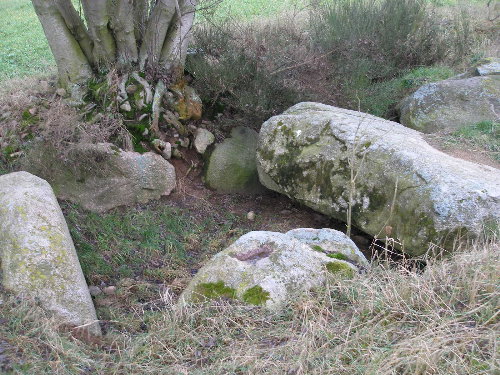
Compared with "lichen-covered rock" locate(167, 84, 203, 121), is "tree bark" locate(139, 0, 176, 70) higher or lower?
higher

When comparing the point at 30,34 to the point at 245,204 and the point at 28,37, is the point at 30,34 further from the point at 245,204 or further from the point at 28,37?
the point at 245,204

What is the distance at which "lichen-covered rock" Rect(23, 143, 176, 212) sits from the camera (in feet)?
18.7

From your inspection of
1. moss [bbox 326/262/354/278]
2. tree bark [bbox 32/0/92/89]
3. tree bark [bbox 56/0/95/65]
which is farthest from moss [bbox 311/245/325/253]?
tree bark [bbox 56/0/95/65]

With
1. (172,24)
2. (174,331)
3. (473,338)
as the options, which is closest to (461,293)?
(473,338)

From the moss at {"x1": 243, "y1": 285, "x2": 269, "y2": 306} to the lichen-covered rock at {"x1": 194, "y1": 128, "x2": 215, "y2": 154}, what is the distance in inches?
136

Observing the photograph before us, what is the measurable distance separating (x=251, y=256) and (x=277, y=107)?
352cm

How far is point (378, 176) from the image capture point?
200 inches

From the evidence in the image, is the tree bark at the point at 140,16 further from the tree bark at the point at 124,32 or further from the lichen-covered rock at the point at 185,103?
the lichen-covered rock at the point at 185,103

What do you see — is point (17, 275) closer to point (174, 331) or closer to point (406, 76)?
point (174, 331)

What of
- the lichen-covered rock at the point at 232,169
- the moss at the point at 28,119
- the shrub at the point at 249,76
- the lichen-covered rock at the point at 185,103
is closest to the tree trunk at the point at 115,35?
the lichen-covered rock at the point at 185,103

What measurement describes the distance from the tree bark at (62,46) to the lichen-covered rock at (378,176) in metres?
2.50

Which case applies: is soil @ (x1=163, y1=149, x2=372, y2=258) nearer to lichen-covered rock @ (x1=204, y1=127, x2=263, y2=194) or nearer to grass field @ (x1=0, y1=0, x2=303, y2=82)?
lichen-covered rock @ (x1=204, y1=127, x2=263, y2=194)

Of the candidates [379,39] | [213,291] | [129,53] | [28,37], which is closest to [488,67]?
[379,39]

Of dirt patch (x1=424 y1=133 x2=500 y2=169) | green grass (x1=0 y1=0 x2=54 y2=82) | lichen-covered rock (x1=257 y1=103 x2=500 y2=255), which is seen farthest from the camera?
green grass (x1=0 y1=0 x2=54 y2=82)
